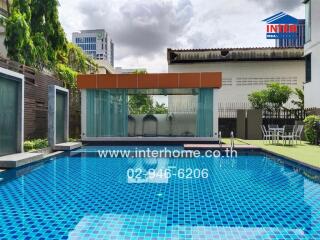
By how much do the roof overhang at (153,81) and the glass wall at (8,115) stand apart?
625cm

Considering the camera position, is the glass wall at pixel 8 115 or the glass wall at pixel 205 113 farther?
the glass wall at pixel 205 113

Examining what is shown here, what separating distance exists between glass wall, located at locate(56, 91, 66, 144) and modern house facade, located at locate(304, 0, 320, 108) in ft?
46.5

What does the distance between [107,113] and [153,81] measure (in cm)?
301

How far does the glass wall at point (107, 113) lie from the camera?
667 inches

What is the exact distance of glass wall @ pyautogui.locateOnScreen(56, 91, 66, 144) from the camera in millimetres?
14562

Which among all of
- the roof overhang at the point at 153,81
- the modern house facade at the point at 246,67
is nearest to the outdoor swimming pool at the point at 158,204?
the roof overhang at the point at 153,81

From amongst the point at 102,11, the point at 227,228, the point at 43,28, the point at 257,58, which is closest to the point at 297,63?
the point at 257,58

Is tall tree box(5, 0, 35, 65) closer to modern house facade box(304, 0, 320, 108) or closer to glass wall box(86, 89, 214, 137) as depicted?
glass wall box(86, 89, 214, 137)

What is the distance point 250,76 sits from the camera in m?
27.4

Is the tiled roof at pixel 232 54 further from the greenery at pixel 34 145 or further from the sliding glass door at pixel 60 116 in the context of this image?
the greenery at pixel 34 145

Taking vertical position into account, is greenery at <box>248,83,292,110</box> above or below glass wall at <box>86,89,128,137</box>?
above

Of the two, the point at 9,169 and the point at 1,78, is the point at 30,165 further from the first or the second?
the point at 1,78

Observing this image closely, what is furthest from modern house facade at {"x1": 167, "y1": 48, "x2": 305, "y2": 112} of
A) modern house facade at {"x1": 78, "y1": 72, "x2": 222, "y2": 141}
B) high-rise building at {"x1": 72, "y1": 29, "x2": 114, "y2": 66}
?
high-rise building at {"x1": 72, "y1": 29, "x2": 114, "y2": 66}

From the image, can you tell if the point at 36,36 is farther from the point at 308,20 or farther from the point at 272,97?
the point at 308,20
